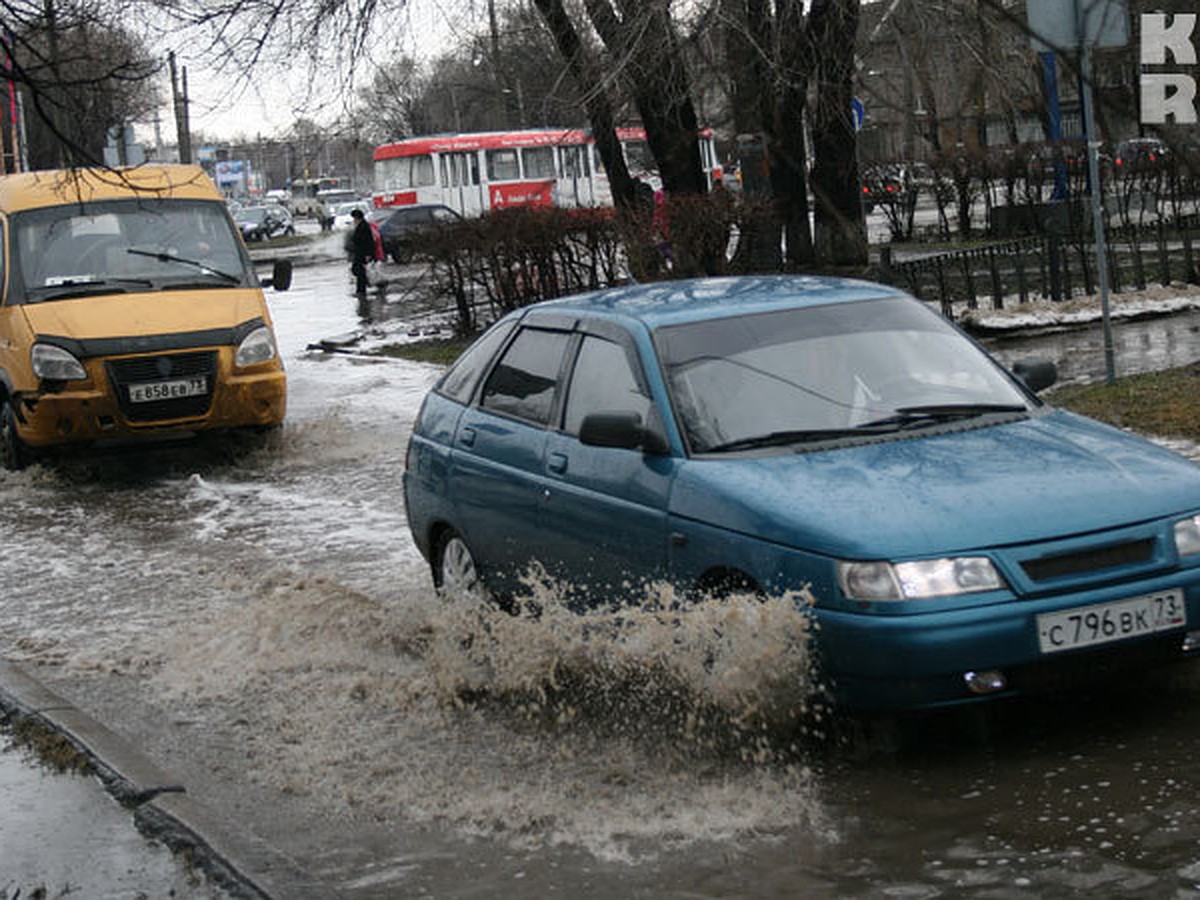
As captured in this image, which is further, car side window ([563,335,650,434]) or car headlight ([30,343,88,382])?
car headlight ([30,343,88,382])

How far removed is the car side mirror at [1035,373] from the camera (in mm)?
7508

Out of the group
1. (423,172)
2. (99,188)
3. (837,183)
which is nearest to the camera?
(99,188)

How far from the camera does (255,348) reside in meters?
14.6

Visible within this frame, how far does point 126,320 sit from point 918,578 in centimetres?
981

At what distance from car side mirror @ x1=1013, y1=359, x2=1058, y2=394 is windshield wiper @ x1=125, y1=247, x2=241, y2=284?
29.4 ft

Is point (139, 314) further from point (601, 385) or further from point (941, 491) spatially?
point (941, 491)

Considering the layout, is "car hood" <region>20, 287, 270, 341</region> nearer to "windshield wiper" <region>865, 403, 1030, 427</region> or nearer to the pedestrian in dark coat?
"windshield wiper" <region>865, 403, 1030, 427</region>

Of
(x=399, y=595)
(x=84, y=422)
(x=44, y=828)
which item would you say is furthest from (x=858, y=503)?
(x=84, y=422)

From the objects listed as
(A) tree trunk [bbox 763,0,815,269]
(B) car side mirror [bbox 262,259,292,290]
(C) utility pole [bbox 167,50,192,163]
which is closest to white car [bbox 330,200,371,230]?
(C) utility pole [bbox 167,50,192,163]

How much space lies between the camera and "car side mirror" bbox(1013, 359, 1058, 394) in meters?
7.51

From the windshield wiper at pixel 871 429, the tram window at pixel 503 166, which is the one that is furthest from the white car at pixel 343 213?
the windshield wiper at pixel 871 429

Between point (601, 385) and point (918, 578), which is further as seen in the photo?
point (601, 385)

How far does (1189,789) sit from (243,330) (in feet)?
34.1

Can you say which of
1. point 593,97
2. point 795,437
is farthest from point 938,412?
point 593,97
